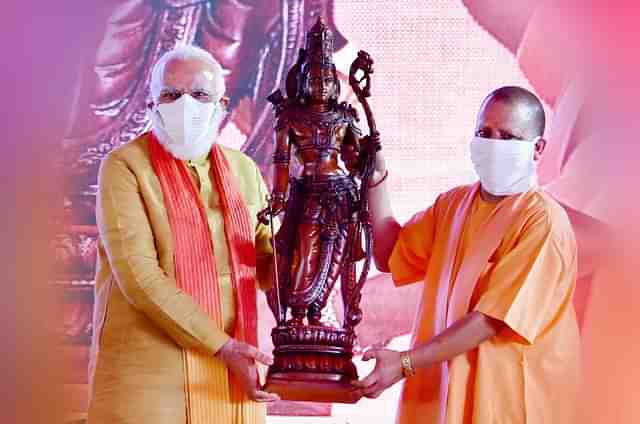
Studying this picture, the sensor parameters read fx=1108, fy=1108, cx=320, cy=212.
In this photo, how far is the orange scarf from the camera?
160 inches

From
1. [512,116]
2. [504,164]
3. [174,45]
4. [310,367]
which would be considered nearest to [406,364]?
[310,367]

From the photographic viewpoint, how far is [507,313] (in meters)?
3.95

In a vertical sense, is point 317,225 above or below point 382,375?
above

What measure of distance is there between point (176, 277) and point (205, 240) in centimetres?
17

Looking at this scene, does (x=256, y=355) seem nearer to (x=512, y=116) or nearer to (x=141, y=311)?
(x=141, y=311)

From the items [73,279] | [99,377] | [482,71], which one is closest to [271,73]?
[482,71]

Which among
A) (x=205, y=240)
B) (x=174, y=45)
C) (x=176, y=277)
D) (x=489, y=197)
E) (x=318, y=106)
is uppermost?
(x=174, y=45)

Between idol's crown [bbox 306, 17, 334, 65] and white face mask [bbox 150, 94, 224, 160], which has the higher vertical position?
idol's crown [bbox 306, 17, 334, 65]

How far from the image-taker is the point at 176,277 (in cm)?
407

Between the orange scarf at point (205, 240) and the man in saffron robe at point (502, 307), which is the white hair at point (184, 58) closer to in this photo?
the orange scarf at point (205, 240)

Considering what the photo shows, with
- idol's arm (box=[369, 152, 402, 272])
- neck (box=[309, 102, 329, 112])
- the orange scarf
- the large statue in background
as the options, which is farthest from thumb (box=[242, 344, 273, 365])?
the large statue in background

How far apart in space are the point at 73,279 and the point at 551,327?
10.6 feet

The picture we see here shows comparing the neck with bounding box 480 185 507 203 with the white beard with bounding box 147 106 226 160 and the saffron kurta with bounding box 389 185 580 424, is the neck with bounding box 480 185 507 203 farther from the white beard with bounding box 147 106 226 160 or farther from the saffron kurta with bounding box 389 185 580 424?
the white beard with bounding box 147 106 226 160

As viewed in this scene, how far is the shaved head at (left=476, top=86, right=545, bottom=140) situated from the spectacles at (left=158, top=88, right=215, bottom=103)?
1.04 metres
